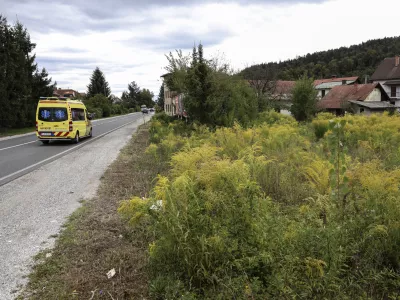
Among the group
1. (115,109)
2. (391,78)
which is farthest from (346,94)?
(115,109)

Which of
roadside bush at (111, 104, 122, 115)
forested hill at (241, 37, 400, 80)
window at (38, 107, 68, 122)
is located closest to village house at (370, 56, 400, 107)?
forested hill at (241, 37, 400, 80)

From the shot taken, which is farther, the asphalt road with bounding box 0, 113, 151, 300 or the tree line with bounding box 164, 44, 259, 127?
the tree line with bounding box 164, 44, 259, 127

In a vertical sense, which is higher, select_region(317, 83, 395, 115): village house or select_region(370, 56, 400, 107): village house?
select_region(370, 56, 400, 107): village house

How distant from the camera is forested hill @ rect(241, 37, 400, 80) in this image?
92.5 meters

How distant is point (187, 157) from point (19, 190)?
490 centimetres

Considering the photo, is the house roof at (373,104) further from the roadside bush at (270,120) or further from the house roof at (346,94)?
the roadside bush at (270,120)

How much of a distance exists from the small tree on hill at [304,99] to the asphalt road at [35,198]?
85.9 feet

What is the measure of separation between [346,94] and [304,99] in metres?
26.4

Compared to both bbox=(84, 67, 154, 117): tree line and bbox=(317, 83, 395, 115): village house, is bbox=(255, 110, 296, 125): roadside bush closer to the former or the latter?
bbox=(317, 83, 395, 115): village house

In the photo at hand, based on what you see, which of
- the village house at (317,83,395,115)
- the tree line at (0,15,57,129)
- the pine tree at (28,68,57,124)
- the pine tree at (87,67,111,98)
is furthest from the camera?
the pine tree at (87,67,111,98)

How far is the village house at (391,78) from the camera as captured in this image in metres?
61.8

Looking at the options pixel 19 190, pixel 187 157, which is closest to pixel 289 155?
pixel 187 157

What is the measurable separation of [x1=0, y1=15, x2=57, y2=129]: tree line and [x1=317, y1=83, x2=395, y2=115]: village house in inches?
1557

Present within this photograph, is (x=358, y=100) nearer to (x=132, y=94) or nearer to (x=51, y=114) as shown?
(x=51, y=114)
